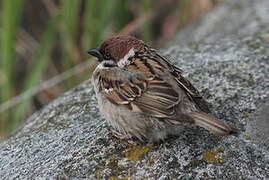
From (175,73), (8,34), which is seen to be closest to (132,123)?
(175,73)

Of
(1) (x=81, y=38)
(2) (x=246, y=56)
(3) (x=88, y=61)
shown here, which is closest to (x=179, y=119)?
(2) (x=246, y=56)

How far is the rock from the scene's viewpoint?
285 centimetres

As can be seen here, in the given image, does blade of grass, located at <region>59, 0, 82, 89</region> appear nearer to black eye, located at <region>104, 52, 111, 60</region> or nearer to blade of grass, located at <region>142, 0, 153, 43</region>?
blade of grass, located at <region>142, 0, 153, 43</region>

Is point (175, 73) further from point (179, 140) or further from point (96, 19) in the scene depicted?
point (96, 19)

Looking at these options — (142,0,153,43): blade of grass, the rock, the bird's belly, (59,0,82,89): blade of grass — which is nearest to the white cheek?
the bird's belly

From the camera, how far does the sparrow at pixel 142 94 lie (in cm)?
292

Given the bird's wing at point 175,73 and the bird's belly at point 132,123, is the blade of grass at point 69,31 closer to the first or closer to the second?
the bird's wing at point 175,73

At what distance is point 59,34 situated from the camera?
5.80m

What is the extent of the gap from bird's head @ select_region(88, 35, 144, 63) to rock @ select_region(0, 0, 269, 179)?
0.45m

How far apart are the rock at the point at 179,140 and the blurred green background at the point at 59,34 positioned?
Result: 1077mm

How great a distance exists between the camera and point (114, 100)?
10.2ft

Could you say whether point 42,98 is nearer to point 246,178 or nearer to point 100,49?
point 100,49

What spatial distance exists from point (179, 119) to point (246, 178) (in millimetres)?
466

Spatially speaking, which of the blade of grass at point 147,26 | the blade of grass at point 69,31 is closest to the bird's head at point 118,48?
the blade of grass at point 69,31
